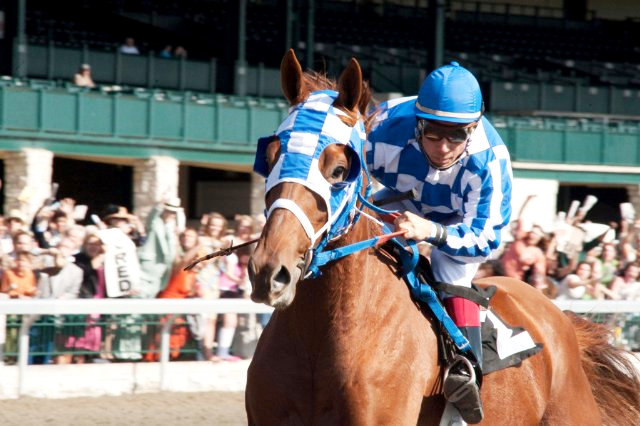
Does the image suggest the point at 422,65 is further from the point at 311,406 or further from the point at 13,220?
the point at 311,406

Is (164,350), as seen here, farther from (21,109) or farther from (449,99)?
(21,109)

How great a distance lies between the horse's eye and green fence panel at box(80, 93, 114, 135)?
13581 mm

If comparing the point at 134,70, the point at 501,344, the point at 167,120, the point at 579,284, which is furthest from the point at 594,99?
the point at 501,344

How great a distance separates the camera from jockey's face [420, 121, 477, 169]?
11.2 ft

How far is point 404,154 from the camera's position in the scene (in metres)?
3.61

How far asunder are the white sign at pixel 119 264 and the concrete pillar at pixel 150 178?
8.64 m

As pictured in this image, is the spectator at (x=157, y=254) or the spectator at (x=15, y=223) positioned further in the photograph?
the spectator at (x=157, y=254)

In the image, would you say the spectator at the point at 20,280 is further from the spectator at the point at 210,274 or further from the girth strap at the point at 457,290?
the girth strap at the point at 457,290

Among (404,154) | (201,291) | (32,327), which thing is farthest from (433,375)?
(201,291)

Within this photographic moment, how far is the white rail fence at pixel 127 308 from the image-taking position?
22.7 feet

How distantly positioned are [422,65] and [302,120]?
20860 mm

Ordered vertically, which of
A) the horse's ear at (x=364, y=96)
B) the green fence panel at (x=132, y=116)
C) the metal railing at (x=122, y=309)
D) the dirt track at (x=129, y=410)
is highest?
the green fence panel at (x=132, y=116)

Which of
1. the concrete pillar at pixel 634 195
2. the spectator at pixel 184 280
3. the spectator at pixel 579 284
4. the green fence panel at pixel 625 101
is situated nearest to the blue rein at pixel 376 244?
the spectator at pixel 184 280

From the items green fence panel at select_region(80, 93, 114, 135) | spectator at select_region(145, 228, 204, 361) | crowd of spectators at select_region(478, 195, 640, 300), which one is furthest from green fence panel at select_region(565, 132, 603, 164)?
spectator at select_region(145, 228, 204, 361)
